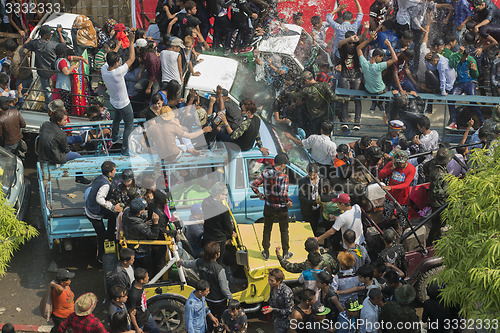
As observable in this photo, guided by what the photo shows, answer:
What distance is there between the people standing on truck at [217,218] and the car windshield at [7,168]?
3.27m

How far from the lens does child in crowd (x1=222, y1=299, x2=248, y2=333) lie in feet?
25.1

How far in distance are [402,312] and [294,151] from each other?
4.03m

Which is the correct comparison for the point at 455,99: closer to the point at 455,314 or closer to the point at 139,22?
the point at 455,314

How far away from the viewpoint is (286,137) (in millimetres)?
10992

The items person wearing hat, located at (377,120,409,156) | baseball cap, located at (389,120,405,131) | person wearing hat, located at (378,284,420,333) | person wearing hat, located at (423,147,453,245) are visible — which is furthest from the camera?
baseball cap, located at (389,120,405,131)

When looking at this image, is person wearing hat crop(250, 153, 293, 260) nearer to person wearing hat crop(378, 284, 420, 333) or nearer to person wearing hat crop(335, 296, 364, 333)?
person wearing hat crop(335, 296, 364, 333)

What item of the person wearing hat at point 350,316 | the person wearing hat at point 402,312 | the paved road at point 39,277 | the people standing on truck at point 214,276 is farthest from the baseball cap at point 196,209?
the person wearing hat at point 402,312

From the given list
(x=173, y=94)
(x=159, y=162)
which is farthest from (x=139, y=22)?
(x=159, y=162)

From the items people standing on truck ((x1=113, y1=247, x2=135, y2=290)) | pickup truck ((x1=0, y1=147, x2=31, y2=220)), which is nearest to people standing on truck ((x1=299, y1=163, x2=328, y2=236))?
people standing on truck ((x1=113, y1=247, x2=135, y2=290))

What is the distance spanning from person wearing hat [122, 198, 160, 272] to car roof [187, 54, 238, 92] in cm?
319

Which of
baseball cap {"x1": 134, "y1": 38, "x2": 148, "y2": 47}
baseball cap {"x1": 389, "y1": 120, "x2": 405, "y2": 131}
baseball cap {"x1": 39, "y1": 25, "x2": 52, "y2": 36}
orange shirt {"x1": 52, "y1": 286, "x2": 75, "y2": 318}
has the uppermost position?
Answer: baseball cap {"x1": 134, "y1": 38, "x2": 148, "y2": 47}

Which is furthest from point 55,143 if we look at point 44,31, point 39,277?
point 44,31

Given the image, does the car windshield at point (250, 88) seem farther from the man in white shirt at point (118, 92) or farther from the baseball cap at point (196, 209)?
the baseball cap at point (196, 209)

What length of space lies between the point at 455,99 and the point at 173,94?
522 cm
